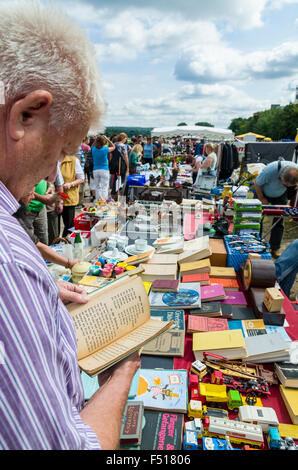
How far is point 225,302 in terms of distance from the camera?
6.31ft

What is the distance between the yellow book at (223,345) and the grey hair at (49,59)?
1256 mm

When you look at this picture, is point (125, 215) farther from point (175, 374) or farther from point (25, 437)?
point (25, 437)

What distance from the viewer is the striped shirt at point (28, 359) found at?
1.30 ft

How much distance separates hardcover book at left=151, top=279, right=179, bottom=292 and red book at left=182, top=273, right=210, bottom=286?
17cm

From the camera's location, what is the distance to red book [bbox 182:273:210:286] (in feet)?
6.81

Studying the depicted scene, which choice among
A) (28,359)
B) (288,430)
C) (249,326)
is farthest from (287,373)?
(28,359)

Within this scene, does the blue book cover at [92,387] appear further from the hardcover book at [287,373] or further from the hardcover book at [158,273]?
the hardcover book at [158,273]

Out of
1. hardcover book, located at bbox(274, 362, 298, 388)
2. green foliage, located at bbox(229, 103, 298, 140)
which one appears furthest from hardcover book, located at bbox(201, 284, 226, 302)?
green foliage, located at bbox(229, 103, 298, 140)

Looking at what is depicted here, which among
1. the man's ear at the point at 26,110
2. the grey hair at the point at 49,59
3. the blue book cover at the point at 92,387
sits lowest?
the blue book cover at the point at 92,387

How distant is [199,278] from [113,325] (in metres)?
1.28

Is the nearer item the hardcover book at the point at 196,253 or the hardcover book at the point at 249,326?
the hardcover book at the point at 249,326

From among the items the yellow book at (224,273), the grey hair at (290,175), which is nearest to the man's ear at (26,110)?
the yellow book at (224,273)

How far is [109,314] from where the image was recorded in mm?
961

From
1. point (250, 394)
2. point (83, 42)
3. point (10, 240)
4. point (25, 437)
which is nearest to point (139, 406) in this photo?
point (250, 394)
